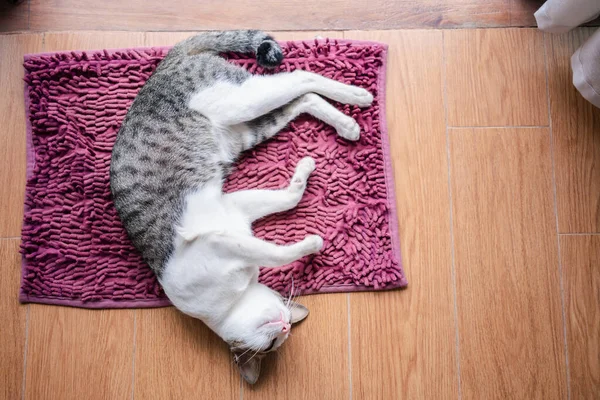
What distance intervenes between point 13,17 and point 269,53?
3.54ft

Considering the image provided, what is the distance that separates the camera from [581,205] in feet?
5.75

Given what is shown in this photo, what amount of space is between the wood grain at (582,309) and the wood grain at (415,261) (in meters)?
0.44

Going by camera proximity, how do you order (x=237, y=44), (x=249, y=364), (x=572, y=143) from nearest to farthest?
(x=249, y=364) < (x=237, y=44) < (x=572, y=143)

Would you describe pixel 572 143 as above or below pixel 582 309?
above

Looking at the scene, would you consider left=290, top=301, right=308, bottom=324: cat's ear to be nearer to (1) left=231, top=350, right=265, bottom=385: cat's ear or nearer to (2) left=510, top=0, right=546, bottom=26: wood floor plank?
(1) left=231, top=350, right=265, bottom=385: cat's ear

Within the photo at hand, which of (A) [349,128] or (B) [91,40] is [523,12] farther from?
(B) [91,40]

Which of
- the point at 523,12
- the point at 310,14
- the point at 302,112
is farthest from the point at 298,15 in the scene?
the point at 523,12

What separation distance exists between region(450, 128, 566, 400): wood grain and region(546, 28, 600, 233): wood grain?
0.05 meters

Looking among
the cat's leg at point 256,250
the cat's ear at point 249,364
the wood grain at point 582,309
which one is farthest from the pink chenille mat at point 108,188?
the wood grain at point 582,309

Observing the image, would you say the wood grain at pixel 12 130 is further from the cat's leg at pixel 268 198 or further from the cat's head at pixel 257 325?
the cat's head at pixel 257 325

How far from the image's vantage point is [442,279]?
5.65 ft

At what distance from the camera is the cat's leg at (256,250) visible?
1450 mm

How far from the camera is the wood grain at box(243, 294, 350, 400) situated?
1678 millimetres

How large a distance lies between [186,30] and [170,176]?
26.0 inches
